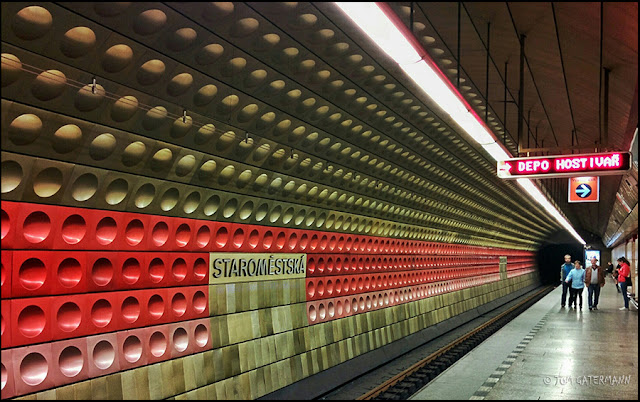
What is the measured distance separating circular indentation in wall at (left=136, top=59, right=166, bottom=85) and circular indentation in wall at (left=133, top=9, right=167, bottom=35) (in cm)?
34

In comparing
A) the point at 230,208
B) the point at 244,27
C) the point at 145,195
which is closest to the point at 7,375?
the point at 145,195

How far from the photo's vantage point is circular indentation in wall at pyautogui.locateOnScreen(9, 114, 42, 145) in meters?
4.21

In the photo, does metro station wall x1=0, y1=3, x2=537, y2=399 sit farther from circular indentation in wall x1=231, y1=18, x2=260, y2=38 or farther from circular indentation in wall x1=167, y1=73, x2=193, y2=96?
circular indentation in wall x1=231, y1=18, x2=260, y2=38

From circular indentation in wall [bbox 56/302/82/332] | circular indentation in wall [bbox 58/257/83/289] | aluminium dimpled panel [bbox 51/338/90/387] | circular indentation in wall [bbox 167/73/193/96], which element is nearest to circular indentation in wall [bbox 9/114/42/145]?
circular indentation in wall [bbox 58/257/83/289]

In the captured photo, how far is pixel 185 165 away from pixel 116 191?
2.87 feet

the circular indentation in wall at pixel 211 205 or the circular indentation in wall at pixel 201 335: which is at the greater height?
the circular indentation in wall at pixel 211 205

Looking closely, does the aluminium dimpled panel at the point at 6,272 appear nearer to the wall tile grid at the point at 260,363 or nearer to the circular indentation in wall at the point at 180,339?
the wall tile grid at the point at 260,363

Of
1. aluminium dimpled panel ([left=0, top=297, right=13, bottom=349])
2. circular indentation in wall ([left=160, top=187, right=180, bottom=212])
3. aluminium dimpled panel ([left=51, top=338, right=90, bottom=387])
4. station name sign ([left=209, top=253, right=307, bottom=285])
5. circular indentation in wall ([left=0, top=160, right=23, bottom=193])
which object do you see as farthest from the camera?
station name sign ([left=209, top=253, right=307, bottom=285])

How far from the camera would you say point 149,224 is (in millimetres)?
5805

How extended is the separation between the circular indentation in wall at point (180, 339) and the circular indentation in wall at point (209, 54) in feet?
9.10

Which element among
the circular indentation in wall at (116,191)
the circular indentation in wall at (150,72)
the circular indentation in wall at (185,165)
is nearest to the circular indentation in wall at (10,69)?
the circular indentation in wall at (150,72)

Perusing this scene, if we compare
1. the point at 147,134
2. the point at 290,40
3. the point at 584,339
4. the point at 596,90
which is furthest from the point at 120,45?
the point at 584,339

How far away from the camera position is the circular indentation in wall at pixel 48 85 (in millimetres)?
4172

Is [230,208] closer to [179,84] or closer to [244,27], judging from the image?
[179,84]
